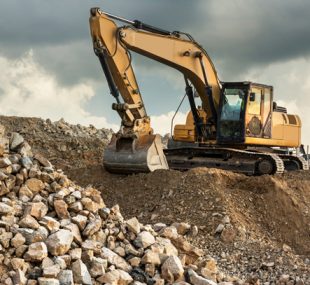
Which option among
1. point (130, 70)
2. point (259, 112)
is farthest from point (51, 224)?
point (259, 112)

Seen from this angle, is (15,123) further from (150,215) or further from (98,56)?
(150,215)

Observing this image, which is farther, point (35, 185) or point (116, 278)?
point (35, 185)

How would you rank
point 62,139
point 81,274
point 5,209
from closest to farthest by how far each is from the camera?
point 81,274 → point 5,209 → point 62,139

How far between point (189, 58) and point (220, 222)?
19.6ft

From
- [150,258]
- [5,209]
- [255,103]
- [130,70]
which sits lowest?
[150,258]

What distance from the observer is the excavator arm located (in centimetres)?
1473

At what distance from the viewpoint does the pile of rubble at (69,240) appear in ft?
23.9

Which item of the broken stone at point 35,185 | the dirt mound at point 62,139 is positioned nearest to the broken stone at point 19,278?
the broken stone at point 35,185

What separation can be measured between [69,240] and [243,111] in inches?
377

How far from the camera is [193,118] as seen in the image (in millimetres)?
17672

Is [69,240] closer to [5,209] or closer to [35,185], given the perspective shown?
[5,209]

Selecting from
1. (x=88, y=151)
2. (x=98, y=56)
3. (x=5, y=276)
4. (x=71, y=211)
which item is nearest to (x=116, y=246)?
(x=71, y=211)

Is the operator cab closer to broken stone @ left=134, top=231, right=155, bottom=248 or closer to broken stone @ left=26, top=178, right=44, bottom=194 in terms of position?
broken stone @ left=134, top=231, right=155, bottom=248

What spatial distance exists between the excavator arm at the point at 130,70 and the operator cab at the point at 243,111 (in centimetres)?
154
